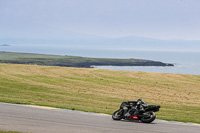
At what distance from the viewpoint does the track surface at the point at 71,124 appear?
40.2ft

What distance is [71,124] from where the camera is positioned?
43.9ft

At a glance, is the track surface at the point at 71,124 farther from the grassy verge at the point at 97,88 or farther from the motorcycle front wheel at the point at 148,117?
the grassy verge at the point at 97,88

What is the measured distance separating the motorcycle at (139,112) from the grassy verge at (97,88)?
630cm

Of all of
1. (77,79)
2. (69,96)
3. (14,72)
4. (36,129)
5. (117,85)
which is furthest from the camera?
(14,72)

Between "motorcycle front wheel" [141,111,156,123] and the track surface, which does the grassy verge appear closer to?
the track surface

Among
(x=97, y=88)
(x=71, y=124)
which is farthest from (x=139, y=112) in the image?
(x=97, y=88)

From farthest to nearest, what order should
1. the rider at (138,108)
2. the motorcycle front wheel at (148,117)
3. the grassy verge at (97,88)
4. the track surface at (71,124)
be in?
the grassy verge at (97,88), the rider at (138,108), the motorcycle front wheel at (148,117), the track surface at (71,124)

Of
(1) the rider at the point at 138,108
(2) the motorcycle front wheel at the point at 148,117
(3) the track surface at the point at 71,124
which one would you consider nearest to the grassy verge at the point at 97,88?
(3) the track surface at the point at 71,124

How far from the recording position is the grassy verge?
958 inches

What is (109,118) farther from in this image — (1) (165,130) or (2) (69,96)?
(2) (69,96)

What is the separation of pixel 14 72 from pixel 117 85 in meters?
14.7

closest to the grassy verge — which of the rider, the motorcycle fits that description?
the motorcycle

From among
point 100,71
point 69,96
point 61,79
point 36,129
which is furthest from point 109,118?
point 100,71

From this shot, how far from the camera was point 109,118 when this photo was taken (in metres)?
15.6
